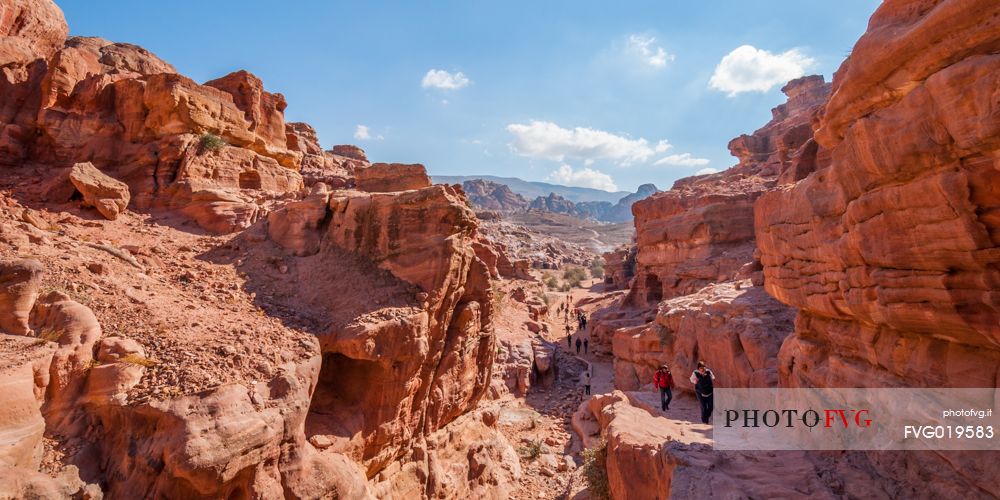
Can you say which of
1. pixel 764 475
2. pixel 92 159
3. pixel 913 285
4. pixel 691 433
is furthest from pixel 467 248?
pixel 92 159

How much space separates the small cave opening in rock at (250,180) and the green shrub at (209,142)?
1102 mm

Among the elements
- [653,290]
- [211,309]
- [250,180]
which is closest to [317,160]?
[250,180]

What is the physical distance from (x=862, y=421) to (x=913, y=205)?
360 centimetres

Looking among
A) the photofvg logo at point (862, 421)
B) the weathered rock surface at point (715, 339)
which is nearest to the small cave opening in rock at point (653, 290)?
the weathered rock surface at point (715, 339)

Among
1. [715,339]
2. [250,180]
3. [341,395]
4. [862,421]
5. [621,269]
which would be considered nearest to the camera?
[862,421]

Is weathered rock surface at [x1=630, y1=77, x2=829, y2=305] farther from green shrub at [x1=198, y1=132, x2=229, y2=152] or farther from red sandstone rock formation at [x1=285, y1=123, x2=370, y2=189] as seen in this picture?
green shrub at [x1=198, y1=132, x2=229, y2=152]

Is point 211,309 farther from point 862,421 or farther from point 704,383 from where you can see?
point 862,421

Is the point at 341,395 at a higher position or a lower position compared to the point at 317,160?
lower

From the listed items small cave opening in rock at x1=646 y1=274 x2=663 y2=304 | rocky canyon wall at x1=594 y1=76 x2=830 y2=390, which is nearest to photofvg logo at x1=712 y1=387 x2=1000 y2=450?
rocky canyon wall at x1=594 y1=76 x2=830 y2=390

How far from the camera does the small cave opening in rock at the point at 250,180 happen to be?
14023mm

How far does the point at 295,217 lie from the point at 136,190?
4992 millimetres

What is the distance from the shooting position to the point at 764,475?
6.89m

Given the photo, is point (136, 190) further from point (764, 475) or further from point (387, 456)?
point (764, 475)

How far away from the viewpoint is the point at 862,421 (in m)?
6.83
